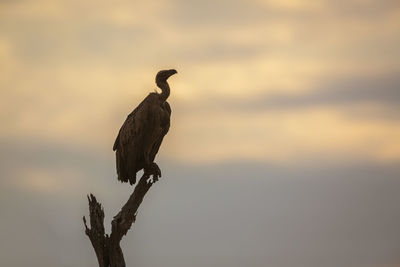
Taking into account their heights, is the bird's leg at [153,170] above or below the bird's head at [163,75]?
below

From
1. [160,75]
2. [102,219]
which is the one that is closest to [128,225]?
[102,219]

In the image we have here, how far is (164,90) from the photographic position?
25984mm

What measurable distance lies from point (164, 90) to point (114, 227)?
12.7 ft

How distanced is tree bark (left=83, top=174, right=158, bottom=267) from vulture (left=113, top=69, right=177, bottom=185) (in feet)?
1.73

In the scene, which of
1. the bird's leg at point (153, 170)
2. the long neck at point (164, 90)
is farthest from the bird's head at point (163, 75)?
the bird's leg at point (153, 170)

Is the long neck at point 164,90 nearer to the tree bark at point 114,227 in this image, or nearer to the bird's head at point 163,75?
the bird's head at point 163,75

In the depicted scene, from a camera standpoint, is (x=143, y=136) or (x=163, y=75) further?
(x=163, y=75)

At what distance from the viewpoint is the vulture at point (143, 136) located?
998 inches

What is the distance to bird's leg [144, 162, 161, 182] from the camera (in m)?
25.0

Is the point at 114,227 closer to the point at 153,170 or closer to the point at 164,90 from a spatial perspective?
the point at 153,170

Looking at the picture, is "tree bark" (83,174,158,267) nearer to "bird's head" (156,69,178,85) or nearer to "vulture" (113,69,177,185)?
"vulture" (113,69,177,185)

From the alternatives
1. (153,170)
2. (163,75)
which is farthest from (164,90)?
(153,170)

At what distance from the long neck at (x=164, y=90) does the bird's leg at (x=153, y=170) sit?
5.88 ft

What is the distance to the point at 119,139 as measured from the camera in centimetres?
2598
